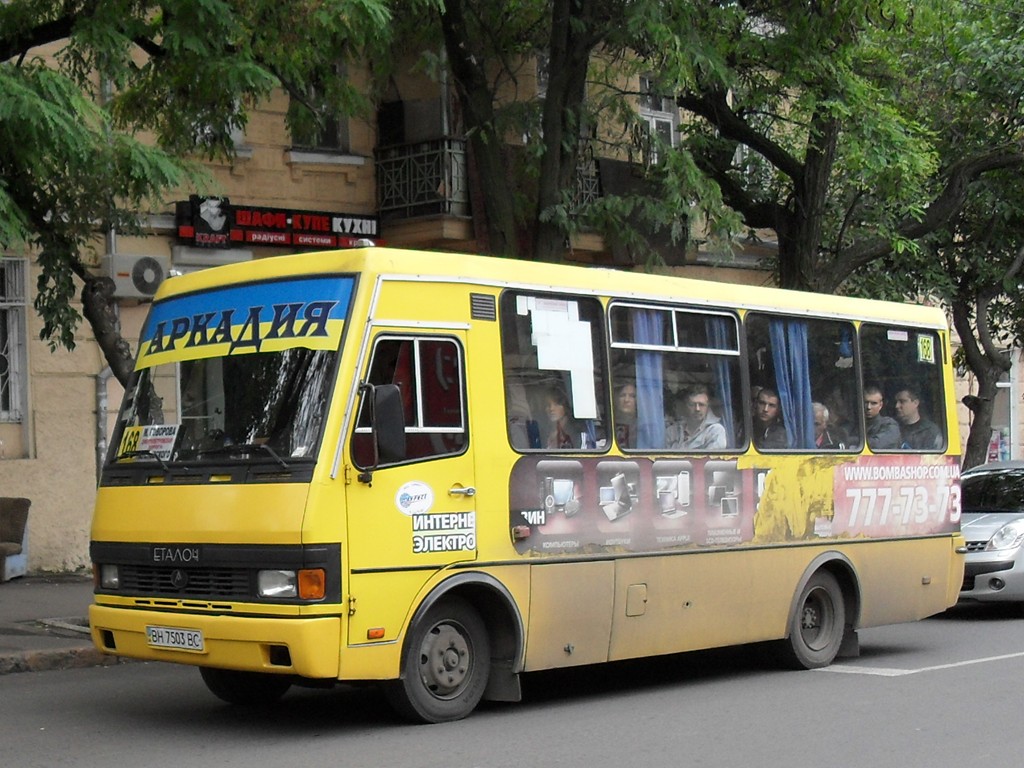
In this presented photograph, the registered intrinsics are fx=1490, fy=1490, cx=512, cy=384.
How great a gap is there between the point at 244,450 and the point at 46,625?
5.46m

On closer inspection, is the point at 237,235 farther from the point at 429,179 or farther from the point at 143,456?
the point at 143,456

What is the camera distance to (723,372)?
10344 mm

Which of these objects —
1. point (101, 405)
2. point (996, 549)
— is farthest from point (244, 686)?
point (101, 405)

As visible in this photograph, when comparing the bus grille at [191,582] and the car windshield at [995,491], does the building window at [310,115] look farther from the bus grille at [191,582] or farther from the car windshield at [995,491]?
the car windshield at [995,491]

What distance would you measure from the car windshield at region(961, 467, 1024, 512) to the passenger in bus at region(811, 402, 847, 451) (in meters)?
4.70

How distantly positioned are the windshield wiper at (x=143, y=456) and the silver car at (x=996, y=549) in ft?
28.6

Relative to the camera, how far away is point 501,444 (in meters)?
8.70

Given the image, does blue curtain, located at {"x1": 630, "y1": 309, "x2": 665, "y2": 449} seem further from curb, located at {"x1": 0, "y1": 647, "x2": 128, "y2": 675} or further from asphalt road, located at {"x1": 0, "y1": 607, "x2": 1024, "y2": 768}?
curb, located at {"x1": 0, "y1": 647, "x2": 128, "y2": 675}

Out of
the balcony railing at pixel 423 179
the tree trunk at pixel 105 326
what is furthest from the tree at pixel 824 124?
the tree trunk at pixel 105 326

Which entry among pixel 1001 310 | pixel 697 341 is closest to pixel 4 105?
pixel 697 341

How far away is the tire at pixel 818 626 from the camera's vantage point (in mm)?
10945

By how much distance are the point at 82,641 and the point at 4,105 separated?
14.8 feet

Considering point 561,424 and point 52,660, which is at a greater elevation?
point 561,424

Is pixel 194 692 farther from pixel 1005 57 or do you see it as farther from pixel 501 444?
pixel 1005 57
